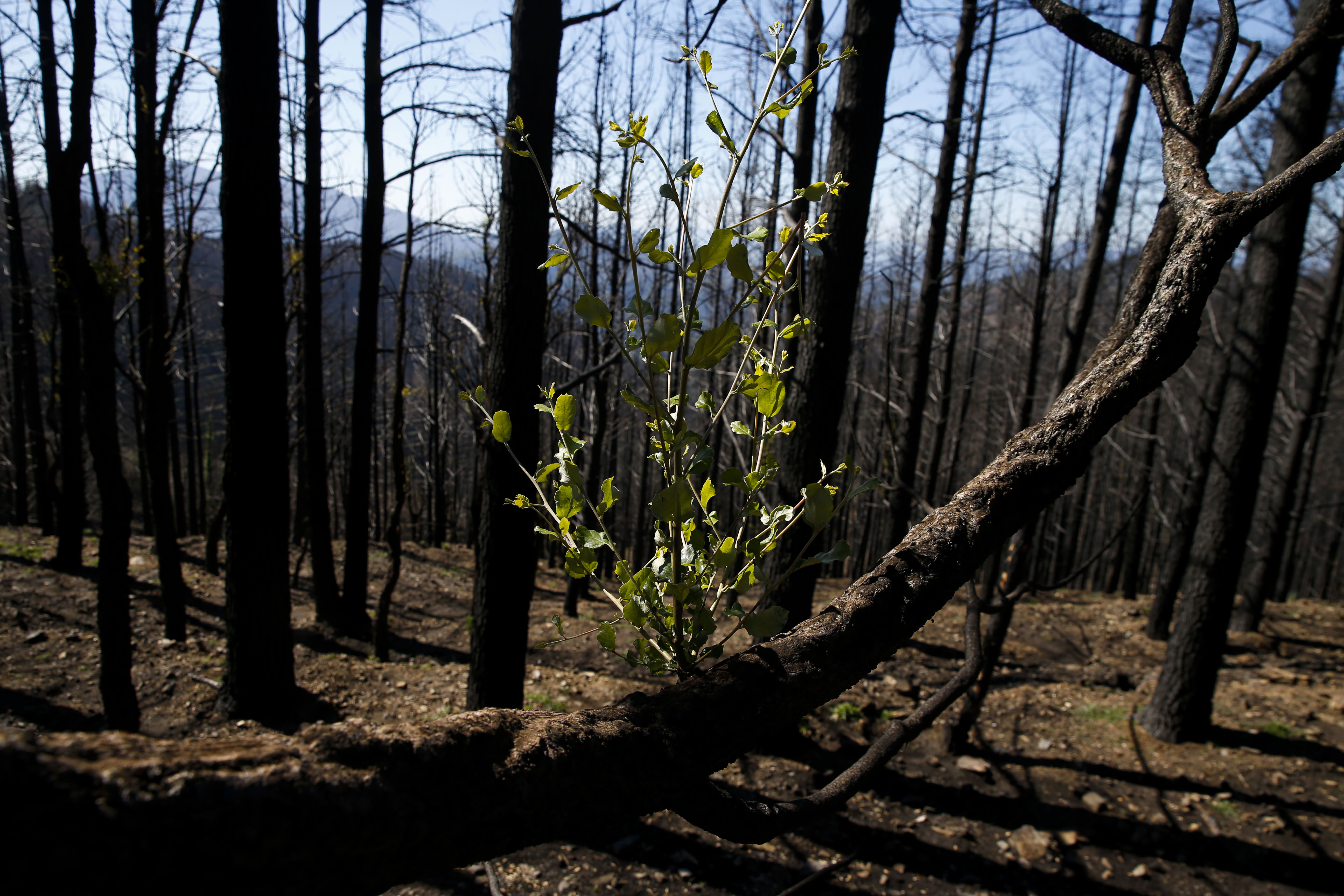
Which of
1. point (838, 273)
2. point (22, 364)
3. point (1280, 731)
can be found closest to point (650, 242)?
point (838, 273)

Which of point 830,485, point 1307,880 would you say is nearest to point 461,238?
point 830,485

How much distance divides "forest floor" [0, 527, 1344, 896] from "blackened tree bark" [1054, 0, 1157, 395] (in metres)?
3.29

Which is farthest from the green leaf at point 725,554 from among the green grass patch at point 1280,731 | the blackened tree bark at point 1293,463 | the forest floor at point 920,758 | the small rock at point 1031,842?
the blackened tree bark at point 1293,463

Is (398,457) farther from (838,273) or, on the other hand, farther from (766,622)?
(766,622)

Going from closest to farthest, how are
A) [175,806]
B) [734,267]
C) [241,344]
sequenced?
1. [175,806]
2. [734,267]
3. [241,344]

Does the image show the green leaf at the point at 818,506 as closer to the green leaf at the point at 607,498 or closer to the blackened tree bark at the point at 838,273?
the green leaf at the point at 607,498

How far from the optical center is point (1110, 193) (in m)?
7.49

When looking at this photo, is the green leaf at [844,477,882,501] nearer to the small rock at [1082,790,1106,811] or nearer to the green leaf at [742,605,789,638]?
the green leaf at [742,605,789,638]

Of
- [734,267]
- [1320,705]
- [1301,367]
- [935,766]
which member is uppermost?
[1301,367]

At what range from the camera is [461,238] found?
29.3 feet

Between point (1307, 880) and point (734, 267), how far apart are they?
18.1ft

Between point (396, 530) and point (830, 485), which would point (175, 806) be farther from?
point (396, 530)

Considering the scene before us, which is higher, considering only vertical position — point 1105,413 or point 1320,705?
point 1105,413

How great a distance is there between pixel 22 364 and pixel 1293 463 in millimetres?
22294
